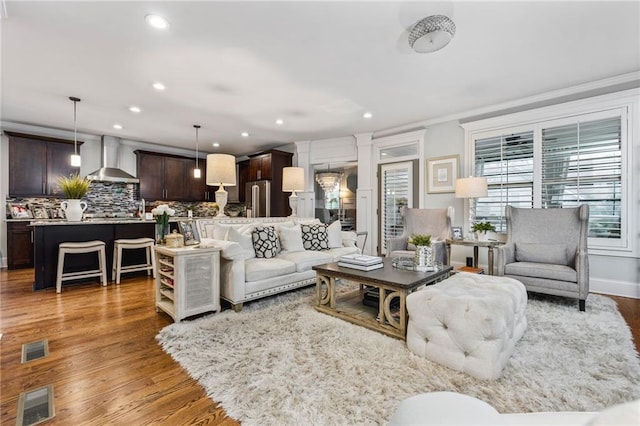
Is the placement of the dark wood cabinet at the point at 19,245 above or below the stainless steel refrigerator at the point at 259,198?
below

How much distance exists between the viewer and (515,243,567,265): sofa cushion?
3.21 m

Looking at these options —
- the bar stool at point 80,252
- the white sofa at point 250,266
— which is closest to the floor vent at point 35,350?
the white sofa at point 250,266

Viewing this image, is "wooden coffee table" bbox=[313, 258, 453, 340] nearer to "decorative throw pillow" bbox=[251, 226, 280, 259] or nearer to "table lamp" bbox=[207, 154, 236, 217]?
"decorative throw pillow" bbox=[251, 226, 280, 259]

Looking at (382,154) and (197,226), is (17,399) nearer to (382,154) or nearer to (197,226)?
(197,226)

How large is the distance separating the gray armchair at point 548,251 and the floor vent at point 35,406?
3.83m

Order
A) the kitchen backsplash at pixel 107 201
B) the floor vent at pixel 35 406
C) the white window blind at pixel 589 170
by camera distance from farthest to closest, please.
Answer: the kitchen backsplash at pixel 107 201 < the white window blind at pixel 589 170 < the floor vent at pixel 35 406

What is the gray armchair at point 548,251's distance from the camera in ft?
9.48

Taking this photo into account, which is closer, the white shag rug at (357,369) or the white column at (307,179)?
the white shag rug at (357,369)

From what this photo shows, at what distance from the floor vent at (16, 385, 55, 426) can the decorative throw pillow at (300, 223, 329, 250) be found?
8.91ft

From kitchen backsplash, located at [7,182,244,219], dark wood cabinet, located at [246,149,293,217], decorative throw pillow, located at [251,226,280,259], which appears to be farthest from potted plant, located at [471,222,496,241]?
kitchen backsplash, located at [7,182,244,219]

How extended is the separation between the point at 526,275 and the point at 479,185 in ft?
4.21

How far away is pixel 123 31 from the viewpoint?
2.50m

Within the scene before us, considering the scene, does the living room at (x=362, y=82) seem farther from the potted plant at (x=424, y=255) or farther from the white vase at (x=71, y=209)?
the potted plant at (x=424, y=255)

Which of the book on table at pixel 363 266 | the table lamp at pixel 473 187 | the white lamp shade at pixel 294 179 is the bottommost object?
the book on table at pixel 363 266
